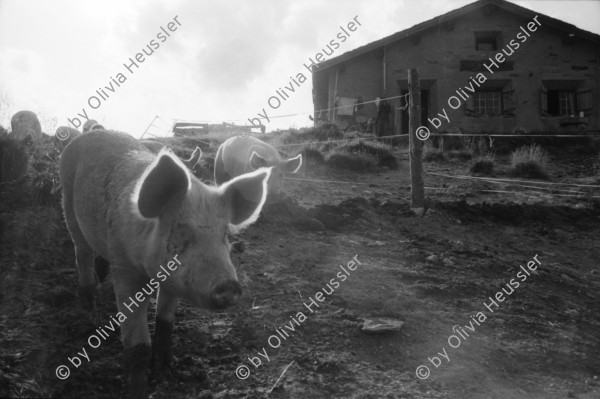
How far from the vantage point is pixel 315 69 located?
64.9ft

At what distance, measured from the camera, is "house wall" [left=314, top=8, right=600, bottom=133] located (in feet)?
59.7

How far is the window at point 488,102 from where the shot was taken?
62.2 ft

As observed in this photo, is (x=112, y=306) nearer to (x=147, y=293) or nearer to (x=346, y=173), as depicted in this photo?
(x=147, y=293)

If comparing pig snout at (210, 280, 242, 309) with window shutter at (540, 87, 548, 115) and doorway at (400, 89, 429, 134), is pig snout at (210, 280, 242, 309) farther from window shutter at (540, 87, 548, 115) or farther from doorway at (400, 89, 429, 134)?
window shutter at (540, 87, 548, 115)

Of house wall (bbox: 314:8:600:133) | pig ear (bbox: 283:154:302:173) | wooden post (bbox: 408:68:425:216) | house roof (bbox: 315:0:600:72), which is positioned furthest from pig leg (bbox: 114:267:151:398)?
house roof (bbox: 315:0:600:72)

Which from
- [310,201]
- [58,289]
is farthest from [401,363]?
[310,201]

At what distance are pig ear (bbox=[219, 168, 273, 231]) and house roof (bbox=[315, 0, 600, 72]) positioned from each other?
16.5 meters

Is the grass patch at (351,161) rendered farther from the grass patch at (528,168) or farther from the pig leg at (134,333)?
the pig leg at (134,333)

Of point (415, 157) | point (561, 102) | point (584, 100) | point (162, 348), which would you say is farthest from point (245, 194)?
point (561, 102)

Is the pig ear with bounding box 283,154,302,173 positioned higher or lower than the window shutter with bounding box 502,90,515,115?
lower

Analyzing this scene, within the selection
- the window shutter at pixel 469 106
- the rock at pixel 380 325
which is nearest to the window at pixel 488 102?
the window shutter at pixel 469 106

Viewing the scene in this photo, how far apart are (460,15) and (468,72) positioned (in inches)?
86.1

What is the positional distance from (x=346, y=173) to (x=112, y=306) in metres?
7.27

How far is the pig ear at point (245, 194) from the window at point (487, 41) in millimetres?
18317
